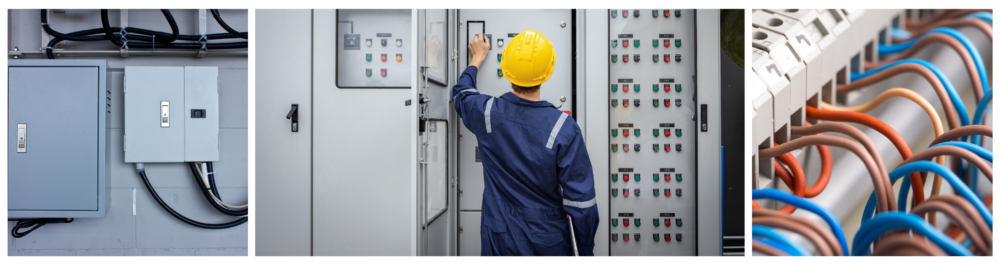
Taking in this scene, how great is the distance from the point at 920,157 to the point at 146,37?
10.1 feet

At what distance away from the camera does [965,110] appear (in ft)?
2.73

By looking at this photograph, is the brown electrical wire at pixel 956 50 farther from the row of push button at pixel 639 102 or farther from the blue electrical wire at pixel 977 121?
the row of push button at pixel 639 102

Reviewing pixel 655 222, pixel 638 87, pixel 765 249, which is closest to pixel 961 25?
pixel 765 249

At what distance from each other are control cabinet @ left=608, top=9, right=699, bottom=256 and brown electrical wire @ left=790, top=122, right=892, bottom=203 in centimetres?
75

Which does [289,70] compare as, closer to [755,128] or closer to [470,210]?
[470,210]

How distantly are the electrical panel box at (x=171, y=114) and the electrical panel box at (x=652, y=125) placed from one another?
6.59ft

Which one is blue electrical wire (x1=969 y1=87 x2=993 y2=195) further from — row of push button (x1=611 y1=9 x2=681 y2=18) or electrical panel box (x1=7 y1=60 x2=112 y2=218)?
electrical panel box (x1=7 y1=60 x2=112 y2=218)

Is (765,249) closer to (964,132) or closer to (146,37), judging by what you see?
(964,132)

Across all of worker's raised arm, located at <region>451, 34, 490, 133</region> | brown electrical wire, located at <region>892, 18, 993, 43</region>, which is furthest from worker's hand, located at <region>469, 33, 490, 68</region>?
brown electrical wire, located at <region>892, 18, 993, 43</region>

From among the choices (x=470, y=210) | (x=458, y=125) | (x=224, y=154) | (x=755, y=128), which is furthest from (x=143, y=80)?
(x=755, y=128)

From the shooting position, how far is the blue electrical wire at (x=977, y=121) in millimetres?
833

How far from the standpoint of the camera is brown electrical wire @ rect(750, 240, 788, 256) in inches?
35.6

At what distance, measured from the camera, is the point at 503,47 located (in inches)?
65.4

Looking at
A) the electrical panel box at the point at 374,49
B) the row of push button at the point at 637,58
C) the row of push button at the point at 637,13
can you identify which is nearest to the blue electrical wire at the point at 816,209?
the row of push button at the point at 637,58
